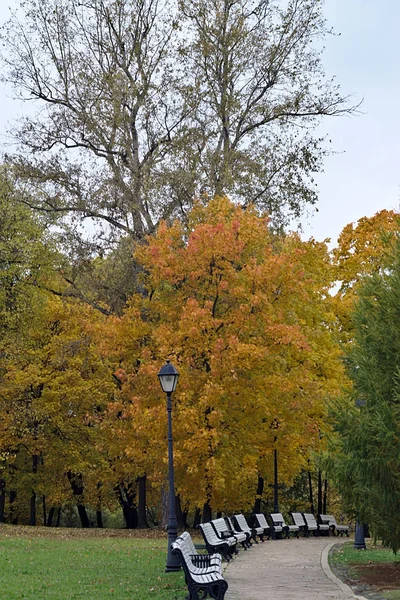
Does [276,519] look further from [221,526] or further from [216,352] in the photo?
[221,526]

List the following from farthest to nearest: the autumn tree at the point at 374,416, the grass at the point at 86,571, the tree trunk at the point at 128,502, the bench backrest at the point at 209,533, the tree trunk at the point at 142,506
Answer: the tree trunk at the point at 128,502, the tree trunk at the point at 142,506, the bench backrest at the point at 209,533, the autumn tree at the point at 374,416, the grass at the point at 86,571

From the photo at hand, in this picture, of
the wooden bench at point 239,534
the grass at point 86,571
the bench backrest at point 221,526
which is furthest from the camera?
the wooden bench at point 239,534

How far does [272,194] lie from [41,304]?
9.25m

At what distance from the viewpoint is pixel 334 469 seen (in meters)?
16.5

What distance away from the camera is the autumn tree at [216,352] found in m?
23.5

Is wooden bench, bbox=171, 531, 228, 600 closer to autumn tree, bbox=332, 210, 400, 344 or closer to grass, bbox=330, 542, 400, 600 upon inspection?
grass, bbox=330, 542, 400, 600

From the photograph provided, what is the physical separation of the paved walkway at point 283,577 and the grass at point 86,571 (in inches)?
39.6

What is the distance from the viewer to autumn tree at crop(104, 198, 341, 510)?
23.5 metres

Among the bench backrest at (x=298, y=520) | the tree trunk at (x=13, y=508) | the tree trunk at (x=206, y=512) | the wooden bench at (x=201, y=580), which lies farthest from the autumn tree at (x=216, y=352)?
the tree trunk at (x=13, y=508)

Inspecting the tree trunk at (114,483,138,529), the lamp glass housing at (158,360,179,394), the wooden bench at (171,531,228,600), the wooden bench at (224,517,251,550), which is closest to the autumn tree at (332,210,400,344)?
the tree trunk at (114,483,138,529)

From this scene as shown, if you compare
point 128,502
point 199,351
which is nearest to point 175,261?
point 199,351

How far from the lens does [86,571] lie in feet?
52.0

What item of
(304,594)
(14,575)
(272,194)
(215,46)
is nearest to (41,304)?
(272,194)

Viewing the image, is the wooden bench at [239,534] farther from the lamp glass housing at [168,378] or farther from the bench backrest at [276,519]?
the lamp glass housing at [168,378]
